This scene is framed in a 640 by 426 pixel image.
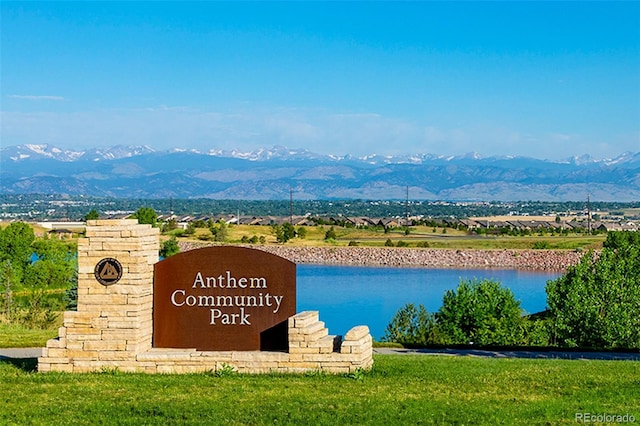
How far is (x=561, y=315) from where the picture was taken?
22375mm

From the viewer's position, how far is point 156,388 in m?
11.4

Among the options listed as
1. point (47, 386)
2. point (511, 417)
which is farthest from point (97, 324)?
point (511, 417)

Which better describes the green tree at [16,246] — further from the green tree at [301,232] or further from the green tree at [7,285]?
the green tree at [301,232]

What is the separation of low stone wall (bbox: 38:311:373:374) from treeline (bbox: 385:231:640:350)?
898cm

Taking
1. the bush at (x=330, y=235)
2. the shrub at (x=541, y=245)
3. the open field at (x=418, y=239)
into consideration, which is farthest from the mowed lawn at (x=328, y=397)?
the bush at (x=330, y=235)

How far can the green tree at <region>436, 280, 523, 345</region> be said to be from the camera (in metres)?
24.3

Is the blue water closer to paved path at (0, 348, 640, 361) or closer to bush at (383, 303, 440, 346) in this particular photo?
bush at (383, 303, 440, 346)

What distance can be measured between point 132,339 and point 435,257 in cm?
7166

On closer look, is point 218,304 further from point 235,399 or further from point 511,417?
point 511,417

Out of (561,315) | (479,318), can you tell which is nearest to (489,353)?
(561,315)

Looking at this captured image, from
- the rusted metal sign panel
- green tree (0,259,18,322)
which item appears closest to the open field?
green tree (0,259,18,322)

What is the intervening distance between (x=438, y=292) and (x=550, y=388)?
4591cm

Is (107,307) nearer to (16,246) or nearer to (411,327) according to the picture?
(411,327)

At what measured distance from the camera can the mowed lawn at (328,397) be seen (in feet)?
32.1
